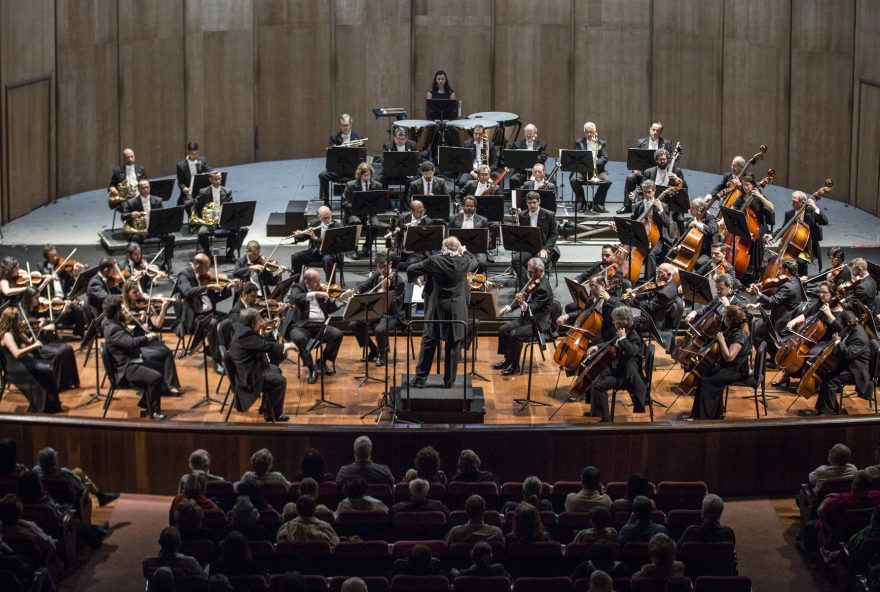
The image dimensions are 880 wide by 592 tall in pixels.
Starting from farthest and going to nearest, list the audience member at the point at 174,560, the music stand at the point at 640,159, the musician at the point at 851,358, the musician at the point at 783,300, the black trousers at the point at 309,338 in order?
1. the music stand at the point at 640,159
2. the musician at the point at 783,300
3. the black trousers at the point at 309,338
4. the musician at the point at 851,358
5. the audience member at the point at 174,560

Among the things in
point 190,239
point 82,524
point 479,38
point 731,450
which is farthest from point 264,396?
point 479,38

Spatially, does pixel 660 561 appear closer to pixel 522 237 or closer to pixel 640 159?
pixel 522 237

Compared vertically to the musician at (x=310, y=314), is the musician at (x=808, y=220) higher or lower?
higher

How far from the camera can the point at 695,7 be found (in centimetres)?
2002

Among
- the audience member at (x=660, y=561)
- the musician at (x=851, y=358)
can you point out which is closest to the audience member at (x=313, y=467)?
the audience member at (x=660, y=561)

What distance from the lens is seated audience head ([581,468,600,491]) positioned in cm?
938

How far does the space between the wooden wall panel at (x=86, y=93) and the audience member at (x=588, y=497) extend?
37.4 ft

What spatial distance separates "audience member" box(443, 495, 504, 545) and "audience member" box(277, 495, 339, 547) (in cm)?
76

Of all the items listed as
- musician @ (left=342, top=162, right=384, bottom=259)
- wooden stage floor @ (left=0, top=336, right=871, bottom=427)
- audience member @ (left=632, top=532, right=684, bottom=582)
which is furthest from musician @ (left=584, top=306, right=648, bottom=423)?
musician @ (left=342, top=162, right=384, bottom=259)

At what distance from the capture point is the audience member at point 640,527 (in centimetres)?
880

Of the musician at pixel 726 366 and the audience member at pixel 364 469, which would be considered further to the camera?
the musician at pixel 726 366

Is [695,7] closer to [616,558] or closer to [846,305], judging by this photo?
[846,305]

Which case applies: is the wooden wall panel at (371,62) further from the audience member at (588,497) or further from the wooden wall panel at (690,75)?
the audience member at (588,497)

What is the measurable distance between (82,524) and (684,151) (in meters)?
12.8
